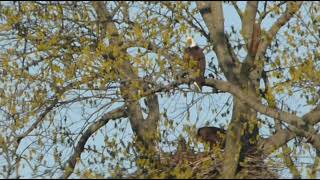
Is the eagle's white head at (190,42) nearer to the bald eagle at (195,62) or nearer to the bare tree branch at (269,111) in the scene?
the bald eagle at (195,62)

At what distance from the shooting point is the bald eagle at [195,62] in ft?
42.4

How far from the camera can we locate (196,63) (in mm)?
13234

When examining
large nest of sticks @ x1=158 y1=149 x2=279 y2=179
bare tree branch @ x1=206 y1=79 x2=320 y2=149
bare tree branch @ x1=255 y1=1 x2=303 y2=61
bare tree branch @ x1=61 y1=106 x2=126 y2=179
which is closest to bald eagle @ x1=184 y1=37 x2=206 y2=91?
bare tree branch @ x1=206 y1=79 x2=320 y2=149

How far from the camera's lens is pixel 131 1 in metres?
12.8

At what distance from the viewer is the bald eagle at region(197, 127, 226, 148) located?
46.6 feet

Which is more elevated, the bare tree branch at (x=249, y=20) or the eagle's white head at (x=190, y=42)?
the bare tree branch at (x=249, y=20)

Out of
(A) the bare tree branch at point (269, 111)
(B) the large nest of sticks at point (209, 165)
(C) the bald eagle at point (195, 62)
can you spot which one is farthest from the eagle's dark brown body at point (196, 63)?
(B) the large nest of sticks at point (209, 165)

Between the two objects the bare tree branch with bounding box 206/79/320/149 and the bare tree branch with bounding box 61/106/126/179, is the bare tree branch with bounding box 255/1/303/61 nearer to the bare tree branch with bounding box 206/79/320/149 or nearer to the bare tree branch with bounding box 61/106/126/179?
the bare tree branch with bounding box 206/79/320/149

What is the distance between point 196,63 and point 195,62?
24cm

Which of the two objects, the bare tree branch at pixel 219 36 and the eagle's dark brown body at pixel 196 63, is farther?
Answer: the bare tree branch at pixel 219 36

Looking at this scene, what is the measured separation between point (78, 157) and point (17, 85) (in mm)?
1522

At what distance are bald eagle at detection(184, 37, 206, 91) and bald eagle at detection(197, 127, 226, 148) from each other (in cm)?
101

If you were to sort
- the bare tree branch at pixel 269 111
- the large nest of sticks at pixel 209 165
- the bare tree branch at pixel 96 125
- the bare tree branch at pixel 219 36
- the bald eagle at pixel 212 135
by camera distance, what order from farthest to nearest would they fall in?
the bare tree branch at pixel 96 125, the bald eagle at pixel 212 135, the bare tree branch at pixel 219 36, the bare tree branch at pixel 269 111, the large nest of sticks at pixel 209 165

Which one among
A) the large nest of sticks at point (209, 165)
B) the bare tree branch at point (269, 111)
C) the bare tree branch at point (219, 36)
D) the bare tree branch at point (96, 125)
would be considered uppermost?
the bare tree branch at point (219, 36)
